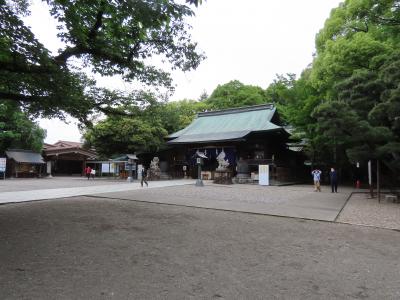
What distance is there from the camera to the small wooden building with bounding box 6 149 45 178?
104 feet

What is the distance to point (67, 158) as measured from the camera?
37250mm

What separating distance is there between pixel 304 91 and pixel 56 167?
1304 inches

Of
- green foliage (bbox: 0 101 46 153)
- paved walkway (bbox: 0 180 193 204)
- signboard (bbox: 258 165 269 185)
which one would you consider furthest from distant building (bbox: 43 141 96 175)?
signboard (bbox: 258 165 269 185)

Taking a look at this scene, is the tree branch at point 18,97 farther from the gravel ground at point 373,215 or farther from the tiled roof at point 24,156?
the tiled roof at point 24,156

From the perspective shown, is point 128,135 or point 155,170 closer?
point 155,170

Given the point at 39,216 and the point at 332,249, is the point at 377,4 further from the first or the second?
the point at 39,216

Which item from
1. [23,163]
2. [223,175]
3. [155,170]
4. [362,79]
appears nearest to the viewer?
[362,79]

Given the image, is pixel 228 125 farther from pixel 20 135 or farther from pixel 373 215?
pixel 20 135

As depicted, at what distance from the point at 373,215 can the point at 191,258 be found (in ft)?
23.2

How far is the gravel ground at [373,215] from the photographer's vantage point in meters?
8.12

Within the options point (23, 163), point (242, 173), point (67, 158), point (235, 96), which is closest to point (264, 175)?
point (242, 173)

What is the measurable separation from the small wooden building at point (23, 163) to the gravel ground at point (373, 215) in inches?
1261

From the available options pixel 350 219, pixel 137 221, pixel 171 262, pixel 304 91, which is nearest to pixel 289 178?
pixel 304 91

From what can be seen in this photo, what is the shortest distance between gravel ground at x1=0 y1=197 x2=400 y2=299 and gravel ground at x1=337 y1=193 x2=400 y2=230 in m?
0.82
